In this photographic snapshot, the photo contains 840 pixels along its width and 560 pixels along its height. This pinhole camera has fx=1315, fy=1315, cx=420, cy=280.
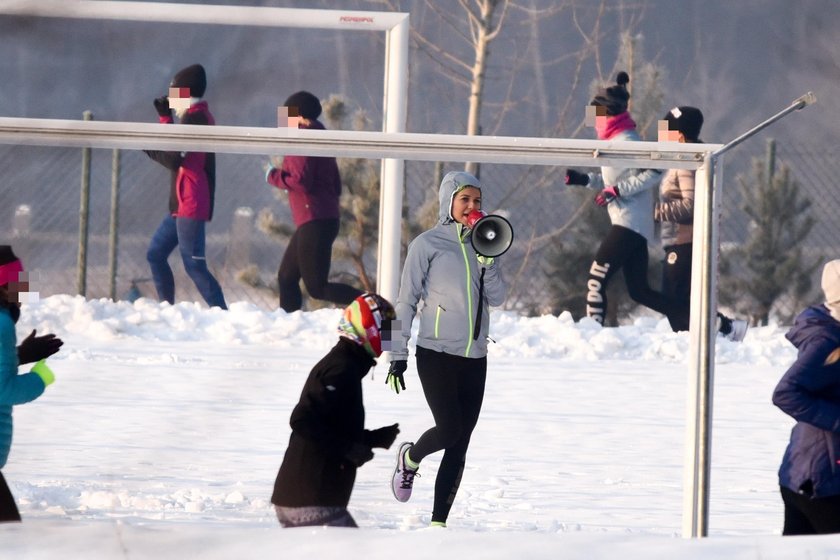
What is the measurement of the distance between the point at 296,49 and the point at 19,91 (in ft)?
0.75

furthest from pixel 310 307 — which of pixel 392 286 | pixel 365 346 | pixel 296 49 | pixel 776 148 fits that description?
pixel 296 49

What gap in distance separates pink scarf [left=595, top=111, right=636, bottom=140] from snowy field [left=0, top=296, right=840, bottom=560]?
151 centimetres

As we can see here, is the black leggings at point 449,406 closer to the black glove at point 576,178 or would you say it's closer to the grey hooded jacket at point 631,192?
the black glove at point 576,178

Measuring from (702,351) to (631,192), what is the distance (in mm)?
2356

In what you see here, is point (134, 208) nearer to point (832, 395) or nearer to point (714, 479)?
point (832, 395)

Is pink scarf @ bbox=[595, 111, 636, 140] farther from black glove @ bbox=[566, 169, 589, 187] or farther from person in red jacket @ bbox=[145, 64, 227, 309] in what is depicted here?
person in red jacket @ bbox=[145, 64, 227, 309]

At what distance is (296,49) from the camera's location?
111 cm

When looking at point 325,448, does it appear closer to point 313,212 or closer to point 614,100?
point 313,212

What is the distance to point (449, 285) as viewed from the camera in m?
3.99

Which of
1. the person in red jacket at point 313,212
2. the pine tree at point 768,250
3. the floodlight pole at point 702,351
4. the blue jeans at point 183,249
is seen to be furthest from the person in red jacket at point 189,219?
the pine tree at point 768,250

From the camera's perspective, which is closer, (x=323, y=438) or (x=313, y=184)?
(x=323, y=438)

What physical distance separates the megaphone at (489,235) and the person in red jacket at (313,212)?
2166mm

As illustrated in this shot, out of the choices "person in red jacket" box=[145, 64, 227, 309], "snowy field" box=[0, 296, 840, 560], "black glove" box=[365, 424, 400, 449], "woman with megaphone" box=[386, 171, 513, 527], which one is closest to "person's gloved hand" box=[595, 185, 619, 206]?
"snowy field" box=[0, 296, 840, 560]

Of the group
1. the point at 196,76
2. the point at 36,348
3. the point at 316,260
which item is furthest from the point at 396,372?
the point at 316,260
